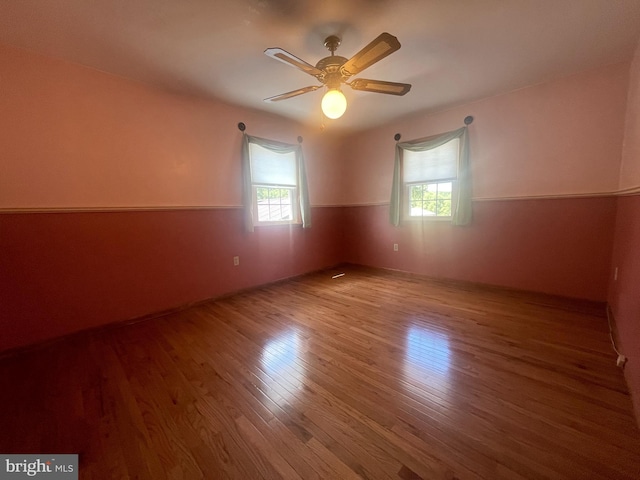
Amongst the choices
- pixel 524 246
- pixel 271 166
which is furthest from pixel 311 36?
pixel 524 246

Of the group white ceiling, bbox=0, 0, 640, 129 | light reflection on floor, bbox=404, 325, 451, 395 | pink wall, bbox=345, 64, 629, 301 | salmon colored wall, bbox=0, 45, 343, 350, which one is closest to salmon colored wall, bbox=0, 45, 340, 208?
salmon colored wall, bbox=0, 45, 343, 350

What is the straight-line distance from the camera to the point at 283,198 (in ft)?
11.8

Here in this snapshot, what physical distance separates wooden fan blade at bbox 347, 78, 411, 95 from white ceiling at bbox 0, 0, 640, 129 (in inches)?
10.9

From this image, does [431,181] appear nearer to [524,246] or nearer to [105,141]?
[524,246]

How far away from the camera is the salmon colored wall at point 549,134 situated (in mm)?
2264

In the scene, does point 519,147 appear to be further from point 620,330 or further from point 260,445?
point 260,445

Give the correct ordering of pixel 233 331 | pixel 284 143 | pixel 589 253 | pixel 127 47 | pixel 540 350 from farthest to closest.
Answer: pixel 284 143
pixel 589 253
pixel 233 331
pixel 127 47
pixel 540 350

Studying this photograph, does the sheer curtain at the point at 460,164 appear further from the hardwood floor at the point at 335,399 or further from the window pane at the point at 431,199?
the hardwood floor at the point at 335,399

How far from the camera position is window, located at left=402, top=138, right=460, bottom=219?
3.23m

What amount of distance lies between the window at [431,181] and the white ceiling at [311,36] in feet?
3.06

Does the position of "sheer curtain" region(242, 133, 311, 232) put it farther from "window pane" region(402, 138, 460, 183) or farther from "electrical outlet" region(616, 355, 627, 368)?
"electrical outlet" region(616, 355, 627, 368)

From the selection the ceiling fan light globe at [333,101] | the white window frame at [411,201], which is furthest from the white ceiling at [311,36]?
the white window frame at [411,201]

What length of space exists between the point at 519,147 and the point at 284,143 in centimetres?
285

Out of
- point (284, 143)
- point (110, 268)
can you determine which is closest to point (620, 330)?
point (284, 143)
